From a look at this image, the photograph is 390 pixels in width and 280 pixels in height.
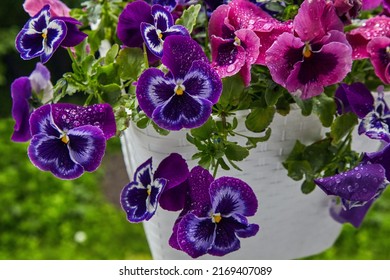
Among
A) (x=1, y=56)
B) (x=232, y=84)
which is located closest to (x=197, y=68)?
(x=232, y=84)

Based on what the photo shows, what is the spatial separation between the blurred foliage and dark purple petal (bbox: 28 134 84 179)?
1.19 metres

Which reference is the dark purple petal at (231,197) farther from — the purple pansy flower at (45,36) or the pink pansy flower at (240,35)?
the purple pansy flower at (45,36)

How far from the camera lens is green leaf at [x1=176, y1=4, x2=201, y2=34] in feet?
1.92

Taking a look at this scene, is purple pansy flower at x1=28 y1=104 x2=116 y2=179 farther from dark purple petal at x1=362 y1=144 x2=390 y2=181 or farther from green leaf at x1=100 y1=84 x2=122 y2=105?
dark purple petal at x1=362 y1=144 x2=390 y2=181

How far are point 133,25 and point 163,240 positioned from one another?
24 centimetres

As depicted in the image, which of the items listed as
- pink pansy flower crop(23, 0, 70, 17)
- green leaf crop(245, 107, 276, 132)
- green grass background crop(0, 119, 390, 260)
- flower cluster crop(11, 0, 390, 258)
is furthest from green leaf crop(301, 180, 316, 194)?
green grass background crop(0, 119, 390, 260)

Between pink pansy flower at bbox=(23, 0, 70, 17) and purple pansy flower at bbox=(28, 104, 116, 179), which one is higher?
pink pansy flower at bbox=(23, 0, 70, 17)

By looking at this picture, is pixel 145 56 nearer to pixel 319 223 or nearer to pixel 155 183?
pixel 155 183

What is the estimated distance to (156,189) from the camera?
58 cm

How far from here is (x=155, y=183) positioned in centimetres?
58

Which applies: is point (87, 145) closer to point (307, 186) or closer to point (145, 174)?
point (145, 174)

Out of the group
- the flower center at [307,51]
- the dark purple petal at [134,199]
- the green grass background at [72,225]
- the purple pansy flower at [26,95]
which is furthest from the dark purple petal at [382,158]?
the green grass background at [72,225]

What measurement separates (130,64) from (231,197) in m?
0.17

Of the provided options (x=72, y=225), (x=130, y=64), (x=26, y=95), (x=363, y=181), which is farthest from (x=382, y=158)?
(x=72, y=225)
